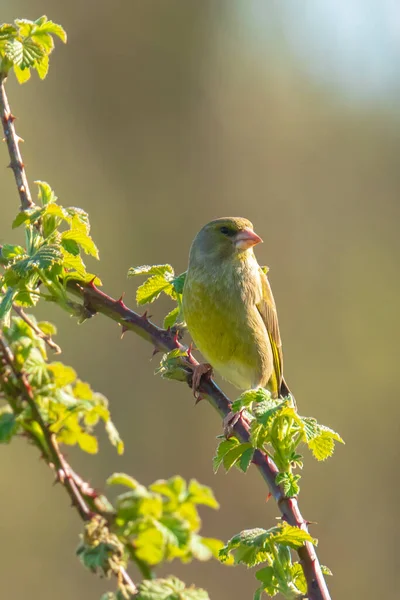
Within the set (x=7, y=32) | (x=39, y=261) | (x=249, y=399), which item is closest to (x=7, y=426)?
(x=39, y=261)

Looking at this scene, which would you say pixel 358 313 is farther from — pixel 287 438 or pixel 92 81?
pixel 287 438

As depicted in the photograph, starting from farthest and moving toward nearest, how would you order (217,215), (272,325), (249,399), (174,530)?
1. (217,215)
2. (272,325)
3. (174,530)
4. (249,399)

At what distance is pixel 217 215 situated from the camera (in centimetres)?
1208

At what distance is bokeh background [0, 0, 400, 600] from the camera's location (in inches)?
372

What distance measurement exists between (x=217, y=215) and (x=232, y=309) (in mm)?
8291

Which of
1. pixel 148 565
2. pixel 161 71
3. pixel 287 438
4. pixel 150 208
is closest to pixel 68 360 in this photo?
pixel 150 208

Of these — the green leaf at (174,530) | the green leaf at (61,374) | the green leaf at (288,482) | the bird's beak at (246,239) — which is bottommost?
the green leaf at (288,482)

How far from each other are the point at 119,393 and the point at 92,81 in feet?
17.0

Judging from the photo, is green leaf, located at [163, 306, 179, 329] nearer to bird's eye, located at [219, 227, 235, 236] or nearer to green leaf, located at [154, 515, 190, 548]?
green leaf, located at [154, 515, 190, 548]

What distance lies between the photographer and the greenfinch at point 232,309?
150 inches

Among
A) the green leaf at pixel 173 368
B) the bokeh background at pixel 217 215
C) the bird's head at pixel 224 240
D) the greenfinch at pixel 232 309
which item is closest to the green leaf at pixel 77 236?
the green leaf at pixel 173 368

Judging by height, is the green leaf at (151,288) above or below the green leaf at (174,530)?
above

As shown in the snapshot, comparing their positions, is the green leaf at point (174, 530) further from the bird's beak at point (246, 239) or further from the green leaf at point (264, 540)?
the bird's beak at point (246, 239)

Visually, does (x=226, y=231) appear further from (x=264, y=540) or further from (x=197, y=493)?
(x=264, y=540)
